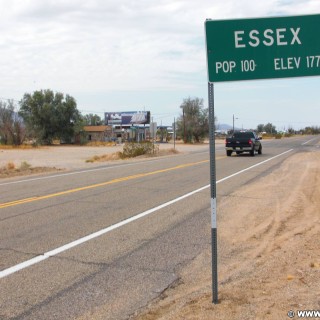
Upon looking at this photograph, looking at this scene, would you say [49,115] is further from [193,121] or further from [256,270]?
[256,270]

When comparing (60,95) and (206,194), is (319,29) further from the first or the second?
(60,95)

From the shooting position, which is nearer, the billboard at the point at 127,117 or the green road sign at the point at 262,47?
the green road sign at the point at 262,47

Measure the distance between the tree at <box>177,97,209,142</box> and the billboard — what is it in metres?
26.4

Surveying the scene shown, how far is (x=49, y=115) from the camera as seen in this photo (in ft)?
266

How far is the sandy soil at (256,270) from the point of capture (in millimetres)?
4219

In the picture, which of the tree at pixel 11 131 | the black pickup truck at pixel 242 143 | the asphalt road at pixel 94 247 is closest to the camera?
the asphalt road at pixel 94 247

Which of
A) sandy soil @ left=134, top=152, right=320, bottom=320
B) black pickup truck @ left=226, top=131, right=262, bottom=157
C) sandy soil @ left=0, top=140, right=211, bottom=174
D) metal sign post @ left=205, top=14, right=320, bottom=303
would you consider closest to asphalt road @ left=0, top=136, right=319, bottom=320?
sandy soil @ left=134, top=152, right=320, bottom=320

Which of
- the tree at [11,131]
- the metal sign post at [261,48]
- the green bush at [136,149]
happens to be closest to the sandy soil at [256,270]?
the metal sign post at [261,48]

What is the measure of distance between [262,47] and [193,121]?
86969 mm

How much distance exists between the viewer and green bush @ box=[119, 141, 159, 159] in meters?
38.5

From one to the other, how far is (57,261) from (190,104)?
289 feet

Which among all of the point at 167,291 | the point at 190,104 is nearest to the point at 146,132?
the point at 190,104

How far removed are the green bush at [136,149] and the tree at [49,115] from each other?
44131 mm

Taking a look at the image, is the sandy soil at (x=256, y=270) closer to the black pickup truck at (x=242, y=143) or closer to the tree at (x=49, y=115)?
the black pickup truck at (x=242, y=143)
